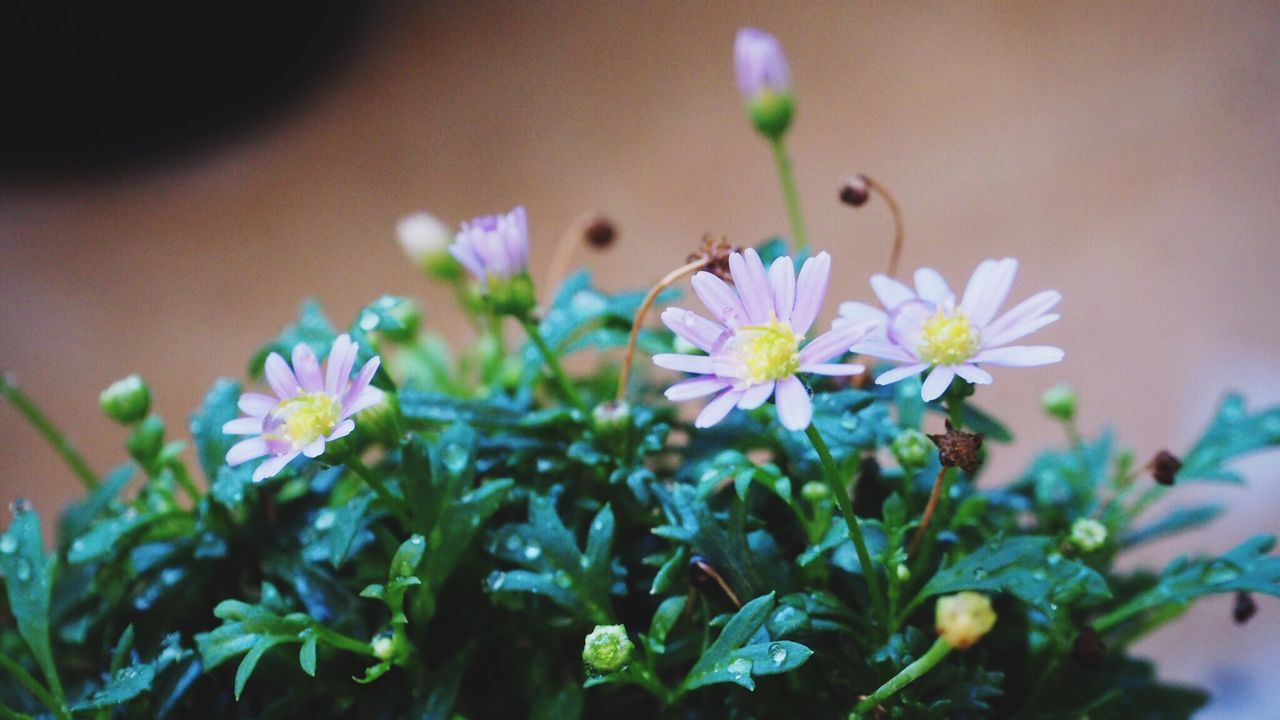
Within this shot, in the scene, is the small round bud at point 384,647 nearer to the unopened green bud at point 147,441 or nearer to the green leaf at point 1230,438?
the unopened green bud at point 147,441

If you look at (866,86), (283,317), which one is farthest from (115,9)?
(866,86)

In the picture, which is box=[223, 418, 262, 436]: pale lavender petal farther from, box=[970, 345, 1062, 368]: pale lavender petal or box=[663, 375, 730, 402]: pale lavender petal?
box=[970, 345, 1062, 368]: pale lavender petal

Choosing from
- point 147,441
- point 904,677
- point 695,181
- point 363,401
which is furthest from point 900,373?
point 695,181

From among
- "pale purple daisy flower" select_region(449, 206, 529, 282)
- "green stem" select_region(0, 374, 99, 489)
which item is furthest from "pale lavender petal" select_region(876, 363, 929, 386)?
"green stem" select_region(0, 374, 99, 489)

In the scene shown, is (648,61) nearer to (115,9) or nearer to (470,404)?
(115,9)

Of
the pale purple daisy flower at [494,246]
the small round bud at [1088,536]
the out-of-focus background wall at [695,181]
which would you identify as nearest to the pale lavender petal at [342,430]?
the pale purple daisy flower at [494,246]
